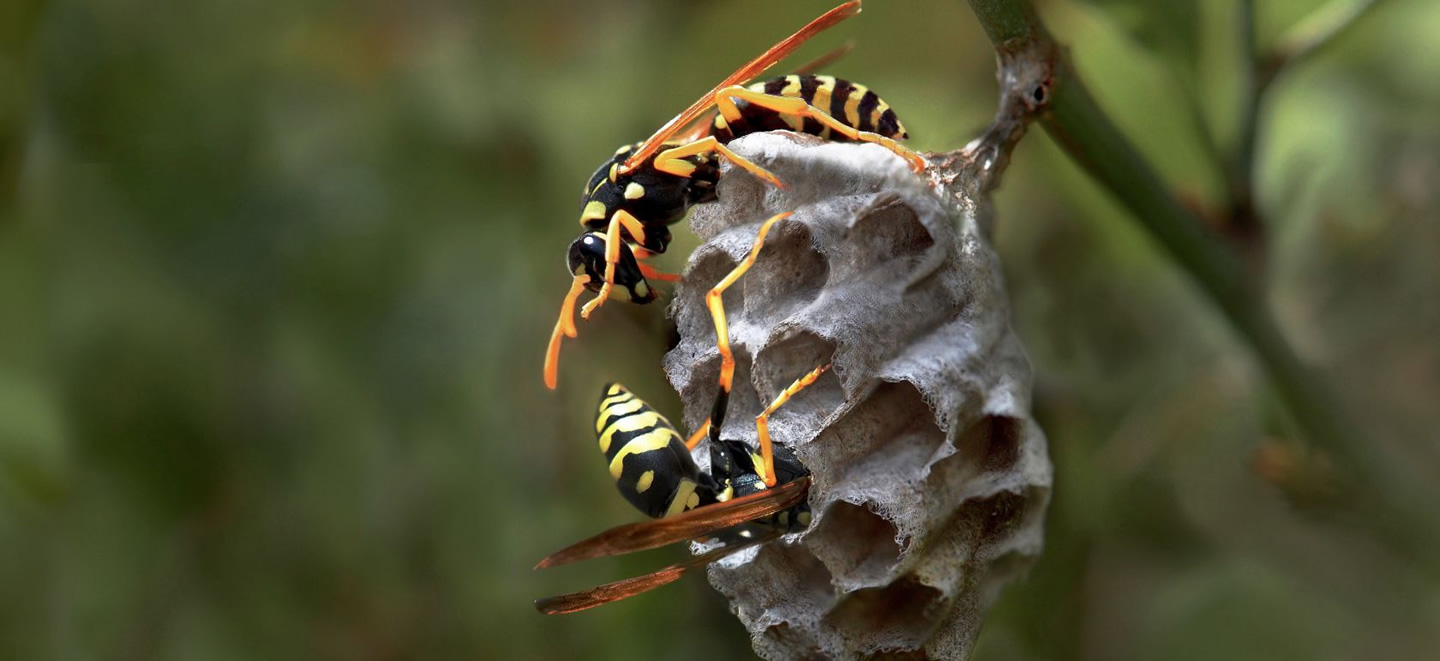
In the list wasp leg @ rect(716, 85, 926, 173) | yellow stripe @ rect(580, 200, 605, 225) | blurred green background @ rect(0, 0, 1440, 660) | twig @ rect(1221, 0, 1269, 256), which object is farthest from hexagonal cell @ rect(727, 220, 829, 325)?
blurred green background @ rect(0, 0, 1440, 660)

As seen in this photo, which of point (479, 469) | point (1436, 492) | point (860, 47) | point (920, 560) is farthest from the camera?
point (479, 469)

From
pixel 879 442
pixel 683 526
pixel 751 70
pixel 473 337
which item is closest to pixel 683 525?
pixel 683 526

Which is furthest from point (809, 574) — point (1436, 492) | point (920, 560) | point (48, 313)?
point (48, 313)

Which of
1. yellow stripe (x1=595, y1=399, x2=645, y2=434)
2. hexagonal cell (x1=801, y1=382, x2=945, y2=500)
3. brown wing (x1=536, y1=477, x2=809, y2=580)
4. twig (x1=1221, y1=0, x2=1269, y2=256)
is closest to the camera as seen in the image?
brown wing (x1=536, y1=477, x2=809, y2=580)

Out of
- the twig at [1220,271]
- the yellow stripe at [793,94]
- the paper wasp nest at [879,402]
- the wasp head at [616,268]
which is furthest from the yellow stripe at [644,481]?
the twig at [1220,271]

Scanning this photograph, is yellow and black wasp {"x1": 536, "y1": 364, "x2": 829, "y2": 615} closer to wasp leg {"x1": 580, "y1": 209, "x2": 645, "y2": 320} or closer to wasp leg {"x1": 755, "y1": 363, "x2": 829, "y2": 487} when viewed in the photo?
wasp leg {"x1": 755, "y1": 363, "x2": 829, "y2": 487}

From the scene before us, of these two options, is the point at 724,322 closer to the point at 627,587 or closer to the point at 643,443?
the point at 643,443

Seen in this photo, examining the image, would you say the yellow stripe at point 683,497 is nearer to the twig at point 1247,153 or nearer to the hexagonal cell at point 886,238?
the hexagonal cell at point 886,238

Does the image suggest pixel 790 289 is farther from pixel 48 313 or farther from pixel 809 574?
pixel 48 313
